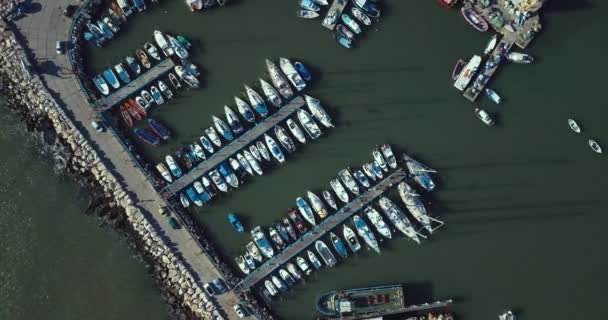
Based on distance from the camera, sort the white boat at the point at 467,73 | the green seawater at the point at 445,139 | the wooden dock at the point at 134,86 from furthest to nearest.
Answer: the white boat at the point at 467,73, the green seawater at the point at 445,139, the wooden dock at the point at 134,86

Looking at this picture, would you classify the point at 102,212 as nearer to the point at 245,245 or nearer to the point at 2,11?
the point at 245,245

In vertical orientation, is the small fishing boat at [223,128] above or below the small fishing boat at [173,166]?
above

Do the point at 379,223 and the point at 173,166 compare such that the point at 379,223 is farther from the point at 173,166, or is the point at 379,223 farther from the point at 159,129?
the point at 159,129

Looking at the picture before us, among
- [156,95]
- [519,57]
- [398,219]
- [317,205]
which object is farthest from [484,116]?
[156,95]

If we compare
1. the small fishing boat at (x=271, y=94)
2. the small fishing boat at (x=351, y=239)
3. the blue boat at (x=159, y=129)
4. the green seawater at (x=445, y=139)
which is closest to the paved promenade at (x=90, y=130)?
the green seawater at (x=445, y=139)

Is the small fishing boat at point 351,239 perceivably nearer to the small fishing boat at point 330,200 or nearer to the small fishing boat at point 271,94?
the small fishing boat at point 330,200

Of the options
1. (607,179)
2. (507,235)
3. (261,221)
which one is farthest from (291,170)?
(607,179)

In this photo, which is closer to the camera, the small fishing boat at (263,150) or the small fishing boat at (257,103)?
the small fishing boat at (263,150)

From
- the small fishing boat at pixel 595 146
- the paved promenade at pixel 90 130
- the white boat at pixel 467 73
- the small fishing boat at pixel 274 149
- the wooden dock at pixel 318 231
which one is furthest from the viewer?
the small fishing boat at pixel 595 146
